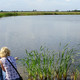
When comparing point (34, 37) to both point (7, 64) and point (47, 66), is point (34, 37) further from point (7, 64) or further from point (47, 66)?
point (7, 64)

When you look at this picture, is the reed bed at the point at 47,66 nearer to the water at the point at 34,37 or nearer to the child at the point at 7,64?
the child at the point at 7,64

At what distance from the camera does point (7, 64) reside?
350 cm

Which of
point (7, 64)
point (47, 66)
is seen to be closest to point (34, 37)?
point (47, 66)

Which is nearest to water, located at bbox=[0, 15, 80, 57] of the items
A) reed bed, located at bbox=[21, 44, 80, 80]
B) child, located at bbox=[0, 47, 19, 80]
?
reed bed, located at bbox=[21, 44, 80, 80]

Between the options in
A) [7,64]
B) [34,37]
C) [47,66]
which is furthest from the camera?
[34,37]

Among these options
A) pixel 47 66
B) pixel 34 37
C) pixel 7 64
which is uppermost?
pixel 7 64

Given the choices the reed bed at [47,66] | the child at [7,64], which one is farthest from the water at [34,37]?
the child at [7,64]

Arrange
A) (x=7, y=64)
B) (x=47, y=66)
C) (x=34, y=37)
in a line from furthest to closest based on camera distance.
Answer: (x=34, y=37) < (x=47, y=66) < (x=7, y=64)

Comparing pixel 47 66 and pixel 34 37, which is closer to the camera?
pixel 47 66

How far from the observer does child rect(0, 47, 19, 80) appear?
11.3 feet

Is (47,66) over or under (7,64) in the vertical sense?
under

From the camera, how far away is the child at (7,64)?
135 inches

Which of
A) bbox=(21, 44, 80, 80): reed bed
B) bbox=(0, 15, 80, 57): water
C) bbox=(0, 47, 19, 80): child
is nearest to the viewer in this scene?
bbox=(0, 47, 19, 80): child

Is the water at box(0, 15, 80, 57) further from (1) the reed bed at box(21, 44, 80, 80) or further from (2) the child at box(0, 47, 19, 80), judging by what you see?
(2) the child at box(0, 47, 19, 80)
